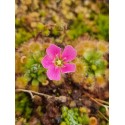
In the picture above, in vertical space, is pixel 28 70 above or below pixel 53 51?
below

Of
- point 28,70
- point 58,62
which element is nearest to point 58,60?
point 58,62

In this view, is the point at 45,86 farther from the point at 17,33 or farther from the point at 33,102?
the point at 17,33

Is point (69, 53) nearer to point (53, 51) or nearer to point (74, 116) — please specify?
point (53, 51)

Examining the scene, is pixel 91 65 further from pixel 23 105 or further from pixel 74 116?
pixel 23 105

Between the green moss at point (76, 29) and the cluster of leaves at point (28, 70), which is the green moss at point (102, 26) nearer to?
the green moss at point (76, 29)

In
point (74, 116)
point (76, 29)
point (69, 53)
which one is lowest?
point (74, 116)
